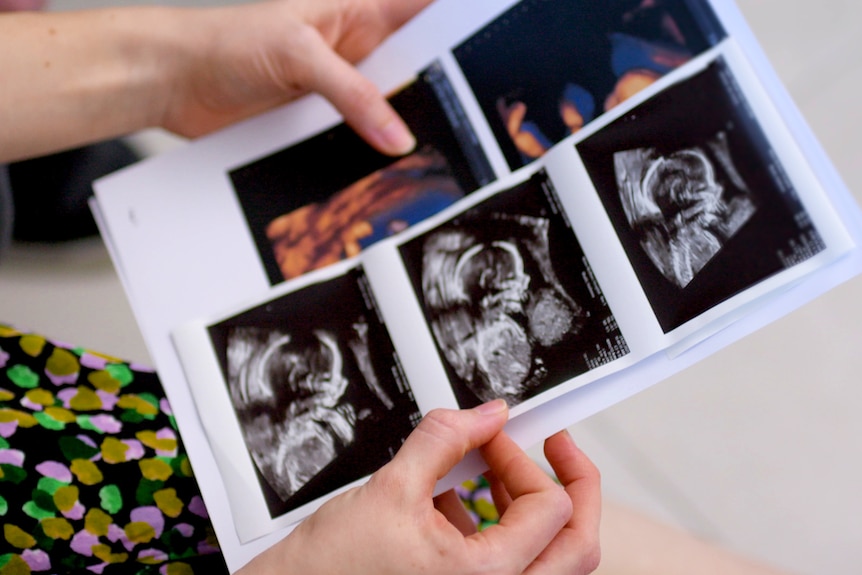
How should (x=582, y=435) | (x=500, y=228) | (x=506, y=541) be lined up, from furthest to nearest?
(x=582, y=435), (x=500, y=228), (x=506, y=541)

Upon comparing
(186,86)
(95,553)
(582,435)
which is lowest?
(582,435)

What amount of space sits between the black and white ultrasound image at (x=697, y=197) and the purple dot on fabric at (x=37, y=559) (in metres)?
0.47

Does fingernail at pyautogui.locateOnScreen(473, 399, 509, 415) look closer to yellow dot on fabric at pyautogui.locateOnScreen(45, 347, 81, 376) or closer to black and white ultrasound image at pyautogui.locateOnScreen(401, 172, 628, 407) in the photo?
black and white ultrasound image at pyautogui.locateOnScreen(401, 172, 628, 407)

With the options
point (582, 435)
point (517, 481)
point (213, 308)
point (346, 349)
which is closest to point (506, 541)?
point (517, 481)

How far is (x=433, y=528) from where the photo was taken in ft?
1.21

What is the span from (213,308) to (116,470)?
0.47 feet

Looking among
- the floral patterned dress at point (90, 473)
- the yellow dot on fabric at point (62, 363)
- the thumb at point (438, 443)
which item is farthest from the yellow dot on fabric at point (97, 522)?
the thumb at point (438, 443)

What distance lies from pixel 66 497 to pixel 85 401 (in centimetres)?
8

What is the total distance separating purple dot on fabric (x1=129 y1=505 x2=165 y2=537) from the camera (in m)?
0.49

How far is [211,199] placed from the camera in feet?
1.82

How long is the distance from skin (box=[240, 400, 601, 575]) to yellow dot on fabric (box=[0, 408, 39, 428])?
222 millimetres

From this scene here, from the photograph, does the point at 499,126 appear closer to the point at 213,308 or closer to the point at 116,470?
the point at 213,308

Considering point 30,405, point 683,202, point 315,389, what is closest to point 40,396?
point 30,405

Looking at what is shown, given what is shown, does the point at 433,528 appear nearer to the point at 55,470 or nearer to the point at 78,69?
the point at 55,470
